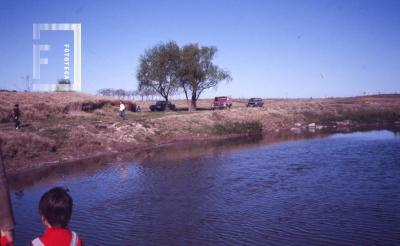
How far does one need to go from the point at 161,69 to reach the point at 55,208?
71.6 m

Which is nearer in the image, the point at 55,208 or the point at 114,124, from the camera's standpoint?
the point at 55,208

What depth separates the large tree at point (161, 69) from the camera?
7594cm

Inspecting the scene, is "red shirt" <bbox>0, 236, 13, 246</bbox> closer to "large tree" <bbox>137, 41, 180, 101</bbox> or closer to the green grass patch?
the green grass patch

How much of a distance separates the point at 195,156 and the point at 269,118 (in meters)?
30.4

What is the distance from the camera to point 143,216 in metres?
16.8

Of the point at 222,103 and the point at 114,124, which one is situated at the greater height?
the point at 222,103

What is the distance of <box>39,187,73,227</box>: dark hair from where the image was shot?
16.0 feet

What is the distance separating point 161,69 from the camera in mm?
75500

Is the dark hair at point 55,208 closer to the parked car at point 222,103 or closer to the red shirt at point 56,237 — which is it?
the red shirt at point 56,237

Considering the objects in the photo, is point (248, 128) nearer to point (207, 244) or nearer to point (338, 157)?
point (338, 157)

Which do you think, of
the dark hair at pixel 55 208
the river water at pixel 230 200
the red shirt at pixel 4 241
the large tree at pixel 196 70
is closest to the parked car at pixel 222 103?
the large tree at pixel 196 70

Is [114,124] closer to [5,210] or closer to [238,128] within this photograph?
[238,128]

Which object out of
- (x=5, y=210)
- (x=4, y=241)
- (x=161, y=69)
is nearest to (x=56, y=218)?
(x=4, y=241)

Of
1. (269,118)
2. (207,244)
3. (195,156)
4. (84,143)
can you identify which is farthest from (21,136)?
(269,118)
